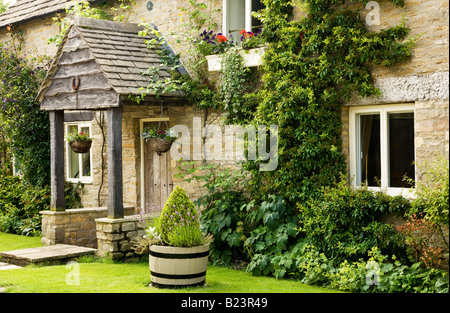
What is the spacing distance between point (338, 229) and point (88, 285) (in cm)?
360

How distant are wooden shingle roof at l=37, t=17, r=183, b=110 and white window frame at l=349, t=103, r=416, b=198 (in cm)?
347

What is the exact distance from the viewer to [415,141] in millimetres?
7855

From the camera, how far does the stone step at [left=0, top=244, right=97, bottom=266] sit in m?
9.72

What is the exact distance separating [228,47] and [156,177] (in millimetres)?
3353

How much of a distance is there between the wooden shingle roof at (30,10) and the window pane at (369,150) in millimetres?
7214

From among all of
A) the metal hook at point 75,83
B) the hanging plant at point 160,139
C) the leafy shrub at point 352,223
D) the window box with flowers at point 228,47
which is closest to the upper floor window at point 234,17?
the window box with flowers at point 228,47

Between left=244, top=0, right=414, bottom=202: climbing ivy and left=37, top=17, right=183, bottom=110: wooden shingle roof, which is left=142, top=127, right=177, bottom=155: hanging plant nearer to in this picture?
left=37, top=17, right=183, bottom=110: wooden shingle roof

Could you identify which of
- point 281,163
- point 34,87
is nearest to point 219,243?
point 281,163

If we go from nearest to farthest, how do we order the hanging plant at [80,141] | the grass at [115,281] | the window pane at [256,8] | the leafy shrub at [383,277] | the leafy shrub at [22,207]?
the leafy shrub at [383,277]
the grass at [115,281]
the window pane at [256,8]
the hanging plant at [80,141]
the leafy shrub at [22,207]

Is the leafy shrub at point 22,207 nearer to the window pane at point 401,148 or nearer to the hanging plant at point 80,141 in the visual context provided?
the hanging plant at point 80,141

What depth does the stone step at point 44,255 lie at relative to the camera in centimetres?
972

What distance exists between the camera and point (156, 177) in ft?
39.7
